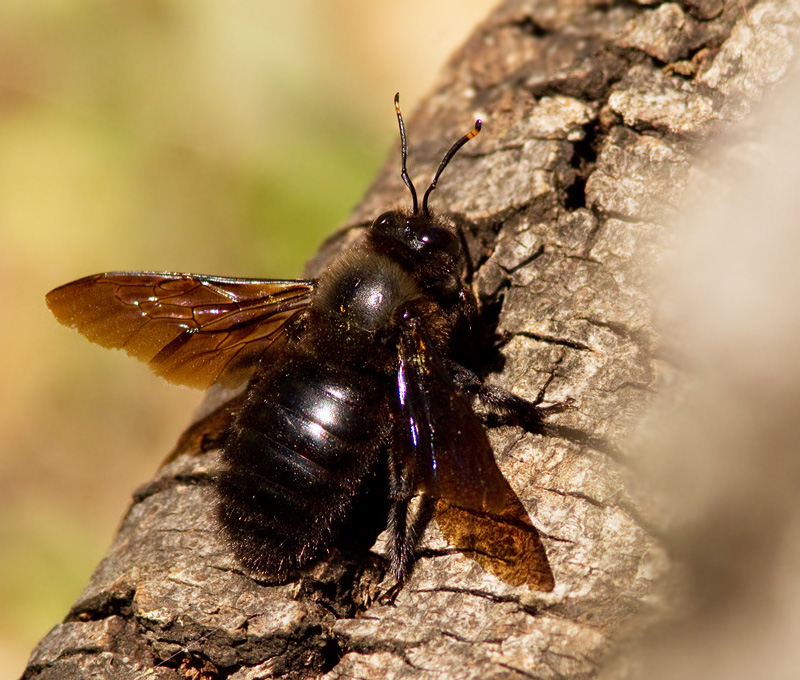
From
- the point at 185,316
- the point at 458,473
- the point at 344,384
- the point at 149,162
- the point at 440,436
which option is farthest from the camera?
the point at 149,162

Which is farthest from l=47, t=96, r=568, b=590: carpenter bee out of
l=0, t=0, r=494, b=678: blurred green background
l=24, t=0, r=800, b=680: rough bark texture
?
l=0, t=0, r=494, b=678: blurred green background

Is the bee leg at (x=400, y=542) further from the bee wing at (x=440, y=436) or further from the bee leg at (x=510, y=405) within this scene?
the bee leg at (x=510, y=405)

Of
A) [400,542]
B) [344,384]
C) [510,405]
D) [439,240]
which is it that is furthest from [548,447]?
[439,240]

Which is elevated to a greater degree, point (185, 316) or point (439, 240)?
point (439, 240)

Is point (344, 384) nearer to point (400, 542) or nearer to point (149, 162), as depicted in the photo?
point (400, 542)

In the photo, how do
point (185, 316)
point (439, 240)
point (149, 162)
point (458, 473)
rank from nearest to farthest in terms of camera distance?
point (458, 473), point (439, 240), point (185, 316), point (149, 162)

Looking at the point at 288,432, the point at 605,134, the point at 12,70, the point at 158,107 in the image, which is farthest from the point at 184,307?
the point at 12,70

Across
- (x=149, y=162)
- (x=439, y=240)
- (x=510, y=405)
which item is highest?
(x=149, y=162)

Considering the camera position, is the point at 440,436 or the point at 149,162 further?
the point at 149,162

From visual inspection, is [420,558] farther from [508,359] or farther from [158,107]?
[158,107]
